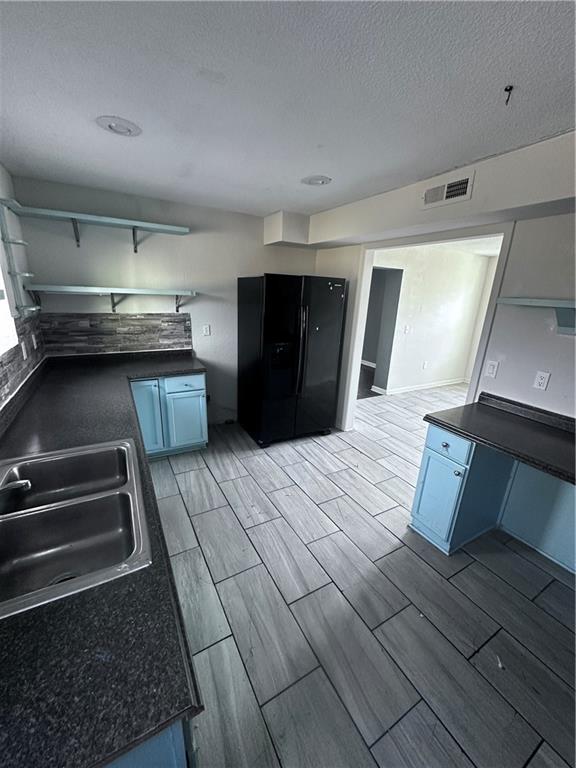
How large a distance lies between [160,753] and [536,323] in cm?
251

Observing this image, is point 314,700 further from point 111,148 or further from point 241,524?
point 111,148

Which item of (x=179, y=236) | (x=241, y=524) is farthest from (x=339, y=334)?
(x=241, y=524)

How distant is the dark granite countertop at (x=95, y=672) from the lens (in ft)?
1.72

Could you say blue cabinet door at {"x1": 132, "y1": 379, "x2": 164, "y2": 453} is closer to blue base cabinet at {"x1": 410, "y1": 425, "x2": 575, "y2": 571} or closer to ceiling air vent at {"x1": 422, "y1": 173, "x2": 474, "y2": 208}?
blue base cabinet at {"x1": 410, "y1": 425, "x2": 575, "y2": 571}

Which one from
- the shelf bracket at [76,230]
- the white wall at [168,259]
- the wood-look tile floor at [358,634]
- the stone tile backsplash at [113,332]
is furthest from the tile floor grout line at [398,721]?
the shelf bracket at [76,230]

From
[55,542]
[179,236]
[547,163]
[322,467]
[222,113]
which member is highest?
[222,113]

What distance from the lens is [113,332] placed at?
9.86 feet

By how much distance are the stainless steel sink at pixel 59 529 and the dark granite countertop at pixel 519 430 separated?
5.69 feet

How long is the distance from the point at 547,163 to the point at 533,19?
86 centimetres

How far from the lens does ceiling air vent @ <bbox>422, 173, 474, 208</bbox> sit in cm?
186

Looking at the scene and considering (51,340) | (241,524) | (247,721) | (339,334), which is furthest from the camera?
(339,334)

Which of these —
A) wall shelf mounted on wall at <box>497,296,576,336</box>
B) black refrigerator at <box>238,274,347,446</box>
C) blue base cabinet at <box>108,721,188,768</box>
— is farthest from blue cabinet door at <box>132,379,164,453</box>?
wall shelf mounted on wall at <box>497,296,576,336</box>

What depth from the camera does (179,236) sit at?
10.2 ft

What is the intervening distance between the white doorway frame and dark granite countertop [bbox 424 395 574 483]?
0.24 metres
